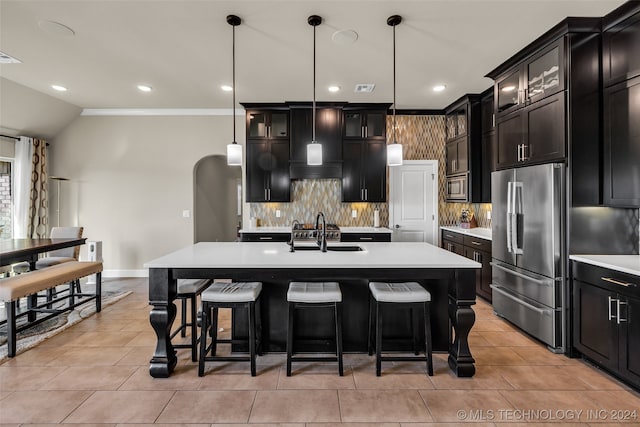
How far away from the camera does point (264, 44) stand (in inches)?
132

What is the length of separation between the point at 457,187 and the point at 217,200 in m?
5.05

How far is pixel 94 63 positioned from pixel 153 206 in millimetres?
2565

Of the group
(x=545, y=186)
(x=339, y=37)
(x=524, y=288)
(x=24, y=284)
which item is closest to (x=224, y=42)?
(x=339, y=37)

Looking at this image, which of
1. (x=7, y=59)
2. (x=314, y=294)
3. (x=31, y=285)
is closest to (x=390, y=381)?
(x=314, y=294)

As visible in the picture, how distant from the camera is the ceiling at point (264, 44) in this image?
2738mm

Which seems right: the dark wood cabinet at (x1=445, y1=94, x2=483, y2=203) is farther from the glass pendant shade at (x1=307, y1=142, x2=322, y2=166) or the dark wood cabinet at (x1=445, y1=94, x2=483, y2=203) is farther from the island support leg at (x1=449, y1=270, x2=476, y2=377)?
the glass pendant shade at (x1=307, y1=142, x2=322, y2=166)

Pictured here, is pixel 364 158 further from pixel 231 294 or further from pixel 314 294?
pixel 231 294

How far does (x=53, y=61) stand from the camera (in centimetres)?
379

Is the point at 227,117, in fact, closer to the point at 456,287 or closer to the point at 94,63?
the point at 94,63

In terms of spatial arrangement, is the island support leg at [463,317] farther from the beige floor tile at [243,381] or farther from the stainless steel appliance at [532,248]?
the beige floor tile at [243,381]

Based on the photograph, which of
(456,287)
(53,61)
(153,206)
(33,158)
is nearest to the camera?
(456,287)

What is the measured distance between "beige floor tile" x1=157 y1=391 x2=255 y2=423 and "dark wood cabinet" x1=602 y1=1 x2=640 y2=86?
3.66 metres

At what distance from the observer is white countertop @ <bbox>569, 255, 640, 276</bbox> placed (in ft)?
7.57

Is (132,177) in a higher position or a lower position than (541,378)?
higher
